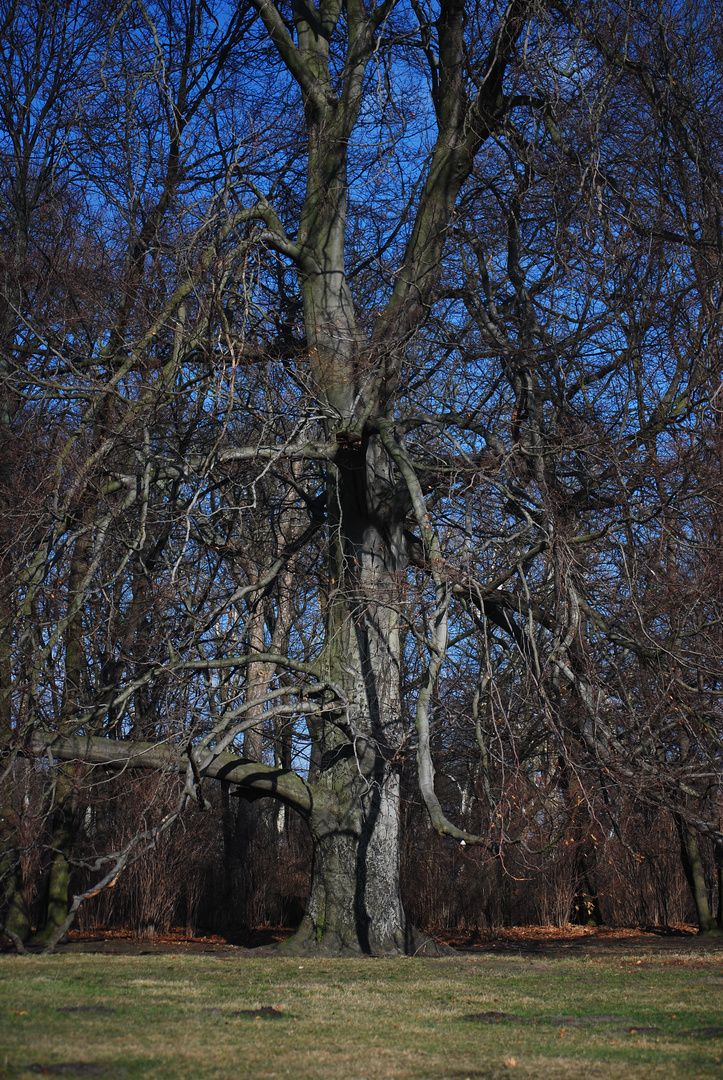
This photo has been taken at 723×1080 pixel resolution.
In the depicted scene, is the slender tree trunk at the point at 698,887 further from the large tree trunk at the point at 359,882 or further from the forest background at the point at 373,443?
the large tree trunk at the point at 359,882

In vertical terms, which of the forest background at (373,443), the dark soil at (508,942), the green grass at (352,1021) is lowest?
the dark soil at (508,942)

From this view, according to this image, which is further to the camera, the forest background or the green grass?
the forest background

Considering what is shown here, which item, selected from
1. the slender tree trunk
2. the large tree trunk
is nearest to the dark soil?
the slender tree trunk

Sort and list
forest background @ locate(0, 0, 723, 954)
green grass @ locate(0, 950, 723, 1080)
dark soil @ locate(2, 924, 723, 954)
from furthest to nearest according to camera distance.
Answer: dark soil @ locate(2, 924, 723, 954) < forest background @ locate(0, 0, 723, 954) < green grass @ locate(0, 950, 723, 1080)

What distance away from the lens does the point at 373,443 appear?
9602 mm

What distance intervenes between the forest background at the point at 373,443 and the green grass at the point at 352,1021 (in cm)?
92

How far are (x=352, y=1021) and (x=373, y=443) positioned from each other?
233 inches

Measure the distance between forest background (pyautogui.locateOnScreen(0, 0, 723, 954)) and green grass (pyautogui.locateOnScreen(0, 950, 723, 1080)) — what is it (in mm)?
921

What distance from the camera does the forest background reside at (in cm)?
769

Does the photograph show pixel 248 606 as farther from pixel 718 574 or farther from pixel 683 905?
pixel 683 905

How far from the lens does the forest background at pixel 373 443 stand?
7.69 m

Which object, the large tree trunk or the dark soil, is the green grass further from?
the dark soil

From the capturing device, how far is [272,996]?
18.2 ft

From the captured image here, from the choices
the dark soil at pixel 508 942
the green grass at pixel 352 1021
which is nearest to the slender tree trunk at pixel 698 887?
the dark soil at pixel 508 942
